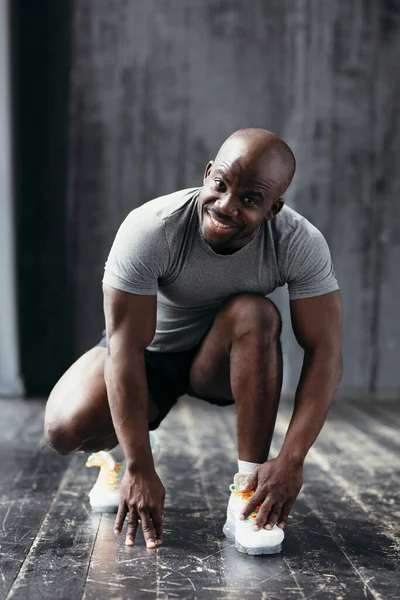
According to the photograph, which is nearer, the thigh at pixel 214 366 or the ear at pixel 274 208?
the ear at pixel 274 208

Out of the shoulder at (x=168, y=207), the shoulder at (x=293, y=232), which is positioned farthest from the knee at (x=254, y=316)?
the shoulder at (x=168, y=207)

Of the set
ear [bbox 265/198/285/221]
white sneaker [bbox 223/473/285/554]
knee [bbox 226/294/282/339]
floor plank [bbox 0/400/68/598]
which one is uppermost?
ear [bbox 265/198/285/221]

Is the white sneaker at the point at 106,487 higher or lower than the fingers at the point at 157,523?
lower

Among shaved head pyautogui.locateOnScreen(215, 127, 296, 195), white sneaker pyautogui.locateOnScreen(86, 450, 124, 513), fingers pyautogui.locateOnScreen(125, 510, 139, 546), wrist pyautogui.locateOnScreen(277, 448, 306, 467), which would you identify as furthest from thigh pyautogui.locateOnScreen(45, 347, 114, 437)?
shaved head pyautogui.locateOnScreen(215, 127, 296, 195)

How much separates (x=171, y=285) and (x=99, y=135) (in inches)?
107

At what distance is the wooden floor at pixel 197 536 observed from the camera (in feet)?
4.60

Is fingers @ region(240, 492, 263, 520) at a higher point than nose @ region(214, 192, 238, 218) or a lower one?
lower

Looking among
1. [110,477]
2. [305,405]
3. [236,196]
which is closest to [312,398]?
[305,405]

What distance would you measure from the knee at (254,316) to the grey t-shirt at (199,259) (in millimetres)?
41

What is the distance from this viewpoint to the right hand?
154 centimetres

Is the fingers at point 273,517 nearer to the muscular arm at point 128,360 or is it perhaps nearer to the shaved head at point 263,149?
the muscular arm at point 128,360

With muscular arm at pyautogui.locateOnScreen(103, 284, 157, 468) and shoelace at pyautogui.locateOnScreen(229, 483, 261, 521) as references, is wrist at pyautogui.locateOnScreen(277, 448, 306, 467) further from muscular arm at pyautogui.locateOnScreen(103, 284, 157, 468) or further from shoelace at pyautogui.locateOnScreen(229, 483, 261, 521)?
muscular arm at pyautogui.locateOnScreen(103, 284, 157, 468)

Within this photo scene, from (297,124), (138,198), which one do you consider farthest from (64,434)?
(297,124)

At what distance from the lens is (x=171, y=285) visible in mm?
1759
